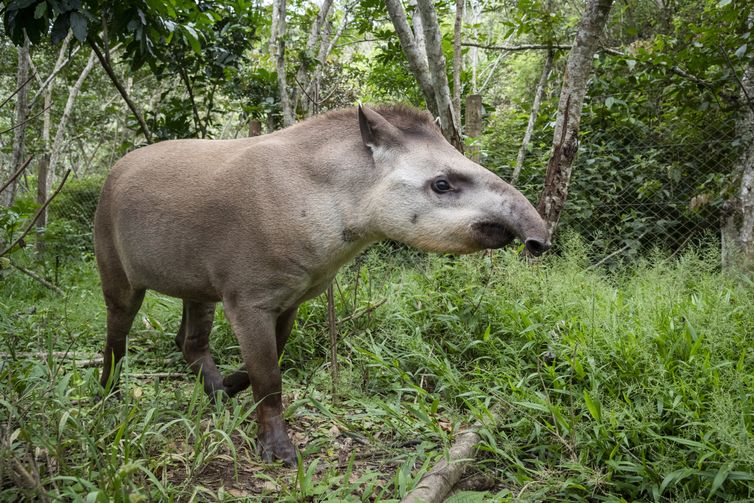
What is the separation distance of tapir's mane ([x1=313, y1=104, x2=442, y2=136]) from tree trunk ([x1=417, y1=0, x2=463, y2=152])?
5.03 ft

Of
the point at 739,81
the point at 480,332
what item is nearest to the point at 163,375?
the point at 480,332

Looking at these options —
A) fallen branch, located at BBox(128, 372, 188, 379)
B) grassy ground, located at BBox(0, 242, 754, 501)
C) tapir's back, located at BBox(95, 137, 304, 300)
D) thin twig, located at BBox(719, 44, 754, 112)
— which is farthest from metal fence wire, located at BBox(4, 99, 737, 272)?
tapir's back, located at BBox(95, 137, 304, 300)

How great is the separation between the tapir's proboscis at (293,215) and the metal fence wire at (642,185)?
364cm

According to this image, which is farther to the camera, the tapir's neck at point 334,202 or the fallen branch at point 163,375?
the fallen branch at point 163,375

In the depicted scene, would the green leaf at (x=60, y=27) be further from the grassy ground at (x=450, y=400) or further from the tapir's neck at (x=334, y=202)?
the grassy ground at (x=450, y=400)

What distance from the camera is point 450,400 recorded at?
3.74m

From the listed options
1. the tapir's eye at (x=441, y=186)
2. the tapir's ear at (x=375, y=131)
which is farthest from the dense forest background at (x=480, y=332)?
the tapir's ear at (x=375, y=131)

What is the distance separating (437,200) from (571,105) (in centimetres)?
259

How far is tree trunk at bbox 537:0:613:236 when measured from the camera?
191 inches

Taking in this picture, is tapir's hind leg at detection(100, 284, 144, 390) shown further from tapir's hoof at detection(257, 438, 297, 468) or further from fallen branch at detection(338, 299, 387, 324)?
fallen branch at detection(338, 299, 387, 324)

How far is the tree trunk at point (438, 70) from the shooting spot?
4543mm

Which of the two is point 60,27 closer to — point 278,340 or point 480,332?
point 278,340

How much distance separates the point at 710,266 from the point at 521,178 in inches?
137

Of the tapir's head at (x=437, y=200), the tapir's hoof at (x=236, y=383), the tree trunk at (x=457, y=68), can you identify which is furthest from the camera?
the tree trunk at (x=457, y=68)
